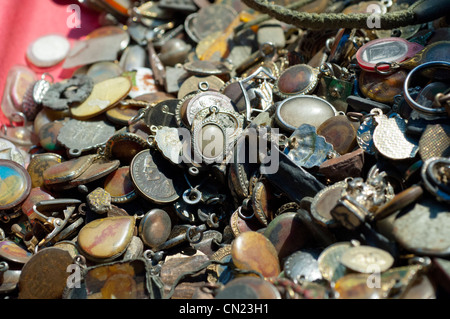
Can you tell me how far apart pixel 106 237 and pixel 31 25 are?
3.13 metres

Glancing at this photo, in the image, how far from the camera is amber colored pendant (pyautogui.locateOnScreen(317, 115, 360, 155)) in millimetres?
2496

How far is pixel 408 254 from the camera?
180 centimetres

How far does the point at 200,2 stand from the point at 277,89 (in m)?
1.83

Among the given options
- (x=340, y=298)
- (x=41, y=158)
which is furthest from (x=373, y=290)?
(x=41, y=158)

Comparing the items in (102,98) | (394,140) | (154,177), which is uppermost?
(394,140)

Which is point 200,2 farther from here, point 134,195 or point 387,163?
point 387,163

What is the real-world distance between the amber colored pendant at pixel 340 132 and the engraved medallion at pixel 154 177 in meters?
1.01

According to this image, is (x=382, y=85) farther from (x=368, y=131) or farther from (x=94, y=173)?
(x=94, y=173)

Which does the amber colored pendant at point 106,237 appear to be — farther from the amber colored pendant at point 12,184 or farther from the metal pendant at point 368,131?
the metal pendant at point 368,131

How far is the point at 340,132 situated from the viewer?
99.9 inches

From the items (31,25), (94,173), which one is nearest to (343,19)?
(94,173)

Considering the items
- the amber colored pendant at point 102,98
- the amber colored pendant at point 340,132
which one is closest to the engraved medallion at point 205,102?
the amber colored pendant at point 340,132

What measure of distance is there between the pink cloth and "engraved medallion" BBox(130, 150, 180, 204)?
6.43ft

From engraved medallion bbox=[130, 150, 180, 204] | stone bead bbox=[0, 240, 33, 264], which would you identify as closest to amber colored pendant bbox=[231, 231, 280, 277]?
engraved medallion bbox=[130, 150, 180, 204]
